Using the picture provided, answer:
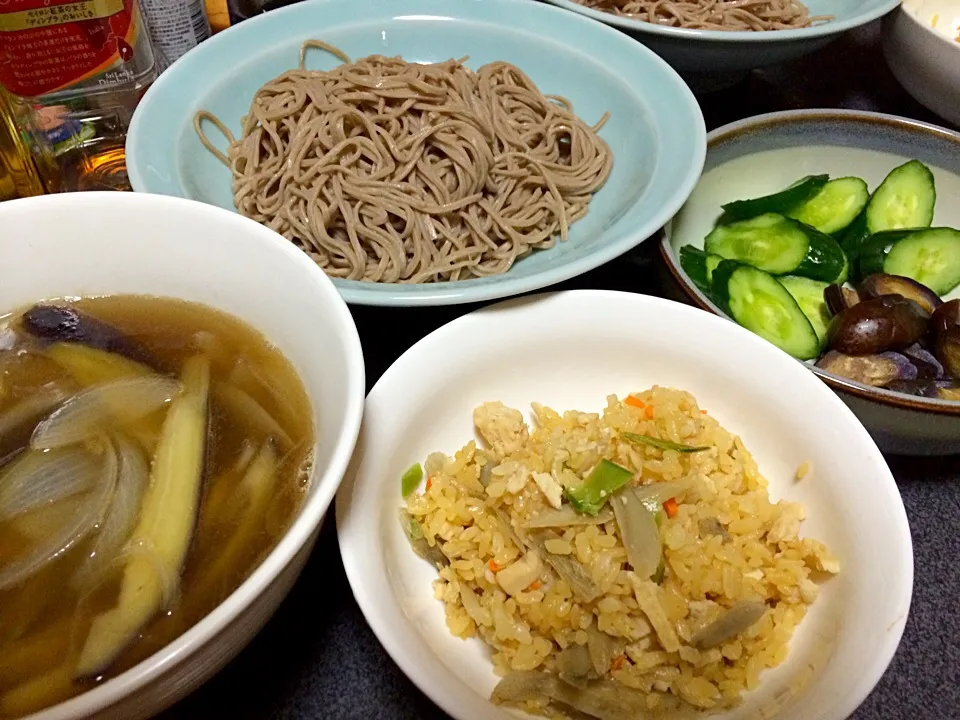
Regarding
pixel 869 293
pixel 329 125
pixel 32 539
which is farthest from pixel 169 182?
pixel 869 293

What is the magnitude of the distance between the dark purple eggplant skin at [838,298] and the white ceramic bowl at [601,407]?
386mm

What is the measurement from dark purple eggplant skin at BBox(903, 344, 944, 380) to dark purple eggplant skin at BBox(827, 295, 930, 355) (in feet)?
0.05

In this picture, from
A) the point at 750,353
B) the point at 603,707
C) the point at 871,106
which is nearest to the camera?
the point at 603,707

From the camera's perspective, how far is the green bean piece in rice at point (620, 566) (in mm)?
1069

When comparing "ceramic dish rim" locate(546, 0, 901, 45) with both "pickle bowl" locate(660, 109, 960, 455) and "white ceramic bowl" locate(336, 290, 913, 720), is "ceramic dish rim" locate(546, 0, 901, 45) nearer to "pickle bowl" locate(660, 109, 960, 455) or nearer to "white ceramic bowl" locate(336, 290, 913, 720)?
"pickle bowl" locate(660, 109, 960, 455)

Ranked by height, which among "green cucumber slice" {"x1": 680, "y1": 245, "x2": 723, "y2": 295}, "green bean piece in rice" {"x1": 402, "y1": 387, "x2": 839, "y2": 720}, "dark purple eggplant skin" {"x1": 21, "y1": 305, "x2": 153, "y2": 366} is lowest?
"green bean piece in rice" {"x1": 402, "y1": 387, "x2": 839, "y2": 720}

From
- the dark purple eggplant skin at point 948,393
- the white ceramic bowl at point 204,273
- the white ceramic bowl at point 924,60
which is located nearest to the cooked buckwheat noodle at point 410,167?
the white ceramic bowl at point 204,273

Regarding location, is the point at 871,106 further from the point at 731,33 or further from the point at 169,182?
the point at 169,182

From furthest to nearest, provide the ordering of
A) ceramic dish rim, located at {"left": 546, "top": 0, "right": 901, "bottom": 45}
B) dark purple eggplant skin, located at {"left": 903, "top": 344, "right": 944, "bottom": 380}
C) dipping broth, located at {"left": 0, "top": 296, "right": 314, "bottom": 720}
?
ceramic dish rim, located at {"left": 546, "top": 0, "right": 901, "bottom": 45}, dark purple eggplant skin, located at {"left": 903, "top": 344, "right": 944, "bottom": 380}, dipping broth, located at {"left": 0, "top": 296, "right": 314, "bottom": 720}

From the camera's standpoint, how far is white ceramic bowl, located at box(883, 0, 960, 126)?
1945 mm

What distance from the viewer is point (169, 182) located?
1.42 meters

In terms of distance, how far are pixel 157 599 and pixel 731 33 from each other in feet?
5.84

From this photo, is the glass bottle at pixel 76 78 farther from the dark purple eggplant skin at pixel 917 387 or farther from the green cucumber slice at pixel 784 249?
the dark purple eggplant skin at pixel 917 387

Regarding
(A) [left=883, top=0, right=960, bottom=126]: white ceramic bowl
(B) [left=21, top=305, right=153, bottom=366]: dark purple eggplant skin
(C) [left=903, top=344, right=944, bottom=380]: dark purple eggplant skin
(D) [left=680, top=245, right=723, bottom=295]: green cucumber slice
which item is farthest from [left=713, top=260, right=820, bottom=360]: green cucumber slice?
(B) [left=21, top=305, right=153, bottom=366]: dark purple eggplant skin
